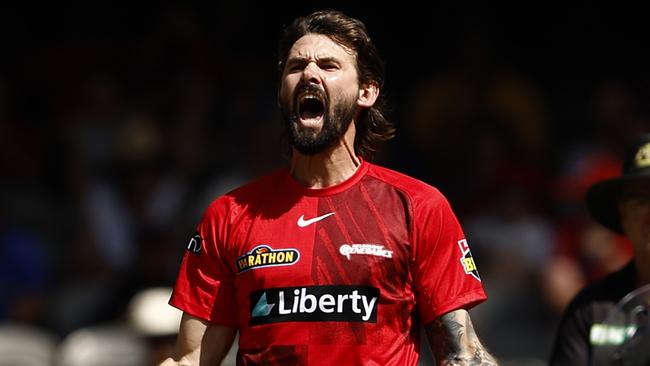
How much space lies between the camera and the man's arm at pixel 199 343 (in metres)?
5.53

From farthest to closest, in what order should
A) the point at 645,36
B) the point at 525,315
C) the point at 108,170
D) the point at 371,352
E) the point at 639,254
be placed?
the point at 645,36
the point at 108,170
the point at 525,315
the point at 639,254
the point at 371,352

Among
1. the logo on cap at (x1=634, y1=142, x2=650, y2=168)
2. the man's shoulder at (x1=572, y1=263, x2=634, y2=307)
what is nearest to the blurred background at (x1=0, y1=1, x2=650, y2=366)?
the man's shoulder at (x1=572, y1=263, x2=634, y2=307)

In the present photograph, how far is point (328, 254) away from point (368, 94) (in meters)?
0.71

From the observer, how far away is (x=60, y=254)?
429 inches

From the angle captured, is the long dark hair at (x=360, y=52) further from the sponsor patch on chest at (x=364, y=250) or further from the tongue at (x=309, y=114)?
the sponsor patch on chest at (x=364, y=250)

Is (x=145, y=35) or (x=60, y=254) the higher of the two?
(x=145, y=35)

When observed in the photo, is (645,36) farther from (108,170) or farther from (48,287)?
(48,287)

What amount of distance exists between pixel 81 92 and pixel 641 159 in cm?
642

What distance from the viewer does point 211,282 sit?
5520mm

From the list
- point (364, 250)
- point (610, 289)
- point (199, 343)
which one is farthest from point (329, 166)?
point (610, 289)

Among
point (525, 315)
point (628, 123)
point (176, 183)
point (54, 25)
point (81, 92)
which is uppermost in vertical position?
point (54, 25)

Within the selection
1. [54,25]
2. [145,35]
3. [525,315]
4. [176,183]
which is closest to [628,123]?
[525,315]

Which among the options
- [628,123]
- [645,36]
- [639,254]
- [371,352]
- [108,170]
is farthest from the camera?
[645,36]

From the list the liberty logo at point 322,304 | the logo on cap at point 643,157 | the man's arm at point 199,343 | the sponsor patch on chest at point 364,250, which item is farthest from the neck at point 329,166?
the logo on cap at point 643,157
